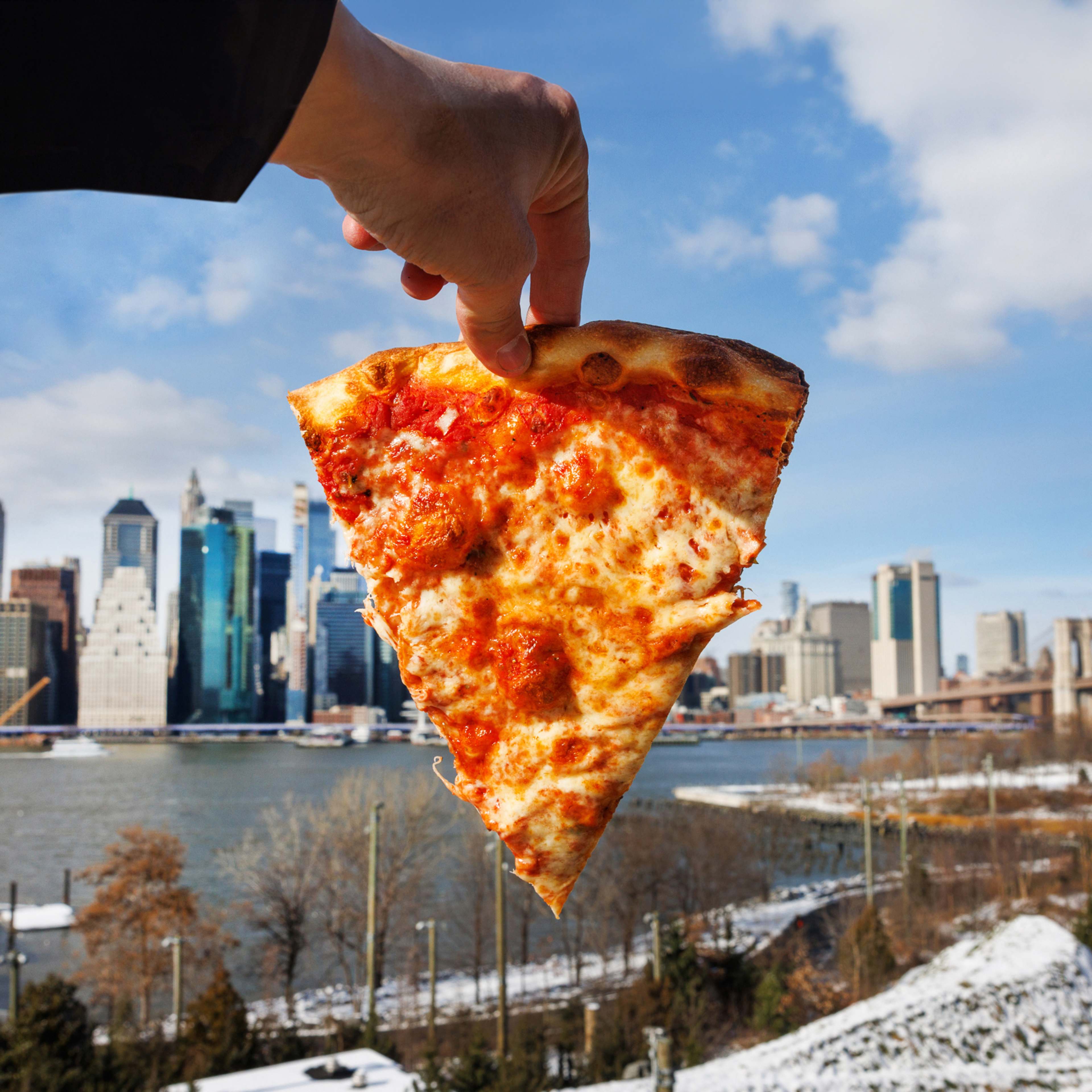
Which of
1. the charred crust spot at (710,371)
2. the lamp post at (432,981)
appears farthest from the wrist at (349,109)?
the lamp post at (432,981)

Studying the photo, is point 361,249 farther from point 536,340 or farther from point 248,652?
point 248,652

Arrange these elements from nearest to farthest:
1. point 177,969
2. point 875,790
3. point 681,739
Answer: point 177,969, point 875,790, point 681,739

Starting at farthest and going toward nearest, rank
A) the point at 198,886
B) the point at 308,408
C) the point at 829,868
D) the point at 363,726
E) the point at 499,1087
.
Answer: the point at 363,726, the point at 829,868, the point at 198,886, the point at 499,1087, the point at 308,408

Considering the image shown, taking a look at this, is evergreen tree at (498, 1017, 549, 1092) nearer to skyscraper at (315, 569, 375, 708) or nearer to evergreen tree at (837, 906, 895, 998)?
evergreen tree at (837, 906, 895, 998)

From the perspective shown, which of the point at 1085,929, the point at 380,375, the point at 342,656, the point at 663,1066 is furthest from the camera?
the point at 342,656

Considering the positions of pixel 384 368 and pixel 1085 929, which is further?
pixel 1085 929

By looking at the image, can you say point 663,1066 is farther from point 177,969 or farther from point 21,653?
point 21,653

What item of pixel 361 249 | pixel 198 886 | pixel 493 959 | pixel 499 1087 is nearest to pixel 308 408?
pixel 361 249

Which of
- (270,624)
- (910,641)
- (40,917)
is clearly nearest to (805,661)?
(910,641)
